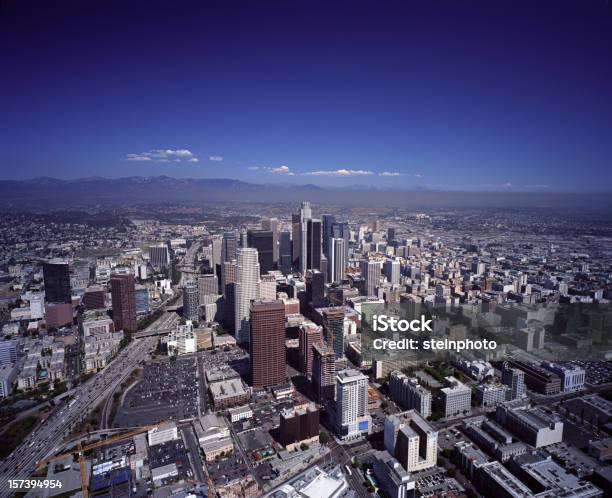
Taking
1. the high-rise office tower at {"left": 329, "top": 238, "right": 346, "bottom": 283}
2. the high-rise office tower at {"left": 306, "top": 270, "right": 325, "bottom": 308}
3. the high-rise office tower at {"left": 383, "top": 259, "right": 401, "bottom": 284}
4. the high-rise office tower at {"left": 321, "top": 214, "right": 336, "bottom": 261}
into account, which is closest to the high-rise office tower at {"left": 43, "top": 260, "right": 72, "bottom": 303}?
the high-rise office tower at {"left": 306, "top": 270, "right": 325, "bottom": 308}

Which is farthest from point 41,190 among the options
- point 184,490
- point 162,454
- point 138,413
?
point 184,490

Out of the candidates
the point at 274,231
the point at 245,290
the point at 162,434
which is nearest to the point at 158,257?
the point at 274,231

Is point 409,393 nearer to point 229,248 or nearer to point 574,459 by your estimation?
point 574,459

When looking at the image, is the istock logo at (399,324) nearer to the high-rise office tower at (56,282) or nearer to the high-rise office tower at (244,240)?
the high-rise office tower at (56,282)

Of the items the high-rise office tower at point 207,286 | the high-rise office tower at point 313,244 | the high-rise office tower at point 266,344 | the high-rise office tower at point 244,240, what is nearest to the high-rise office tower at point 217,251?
the high-rise office tower at point 244,240

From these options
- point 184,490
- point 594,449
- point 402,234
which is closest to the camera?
point 184,490

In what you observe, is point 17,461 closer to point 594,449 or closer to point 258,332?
point 258,332
